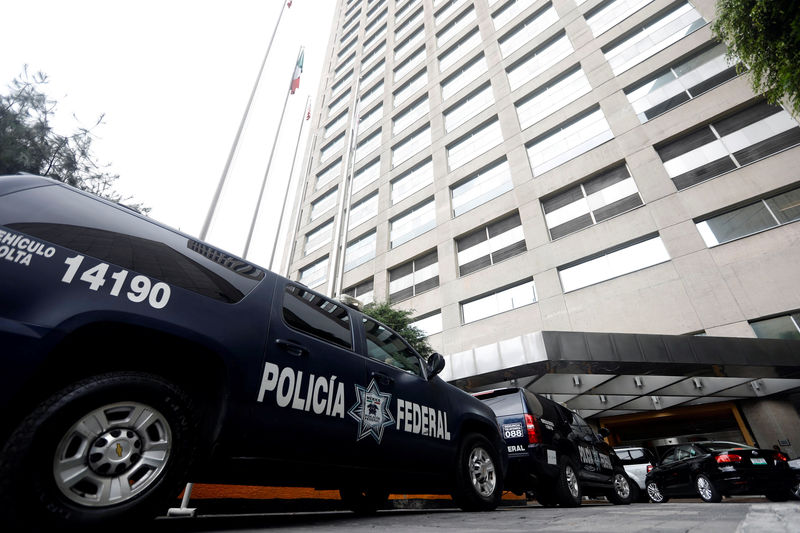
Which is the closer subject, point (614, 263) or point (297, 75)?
point (297, 75)

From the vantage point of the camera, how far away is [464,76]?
78.1ft

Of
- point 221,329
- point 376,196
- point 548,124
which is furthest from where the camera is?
point 376,196

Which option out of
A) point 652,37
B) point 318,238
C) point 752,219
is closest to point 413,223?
point 318,238

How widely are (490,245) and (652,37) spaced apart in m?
12.2

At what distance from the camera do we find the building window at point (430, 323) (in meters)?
17.5

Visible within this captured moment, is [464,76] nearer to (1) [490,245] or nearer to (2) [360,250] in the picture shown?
(1) [490,245]

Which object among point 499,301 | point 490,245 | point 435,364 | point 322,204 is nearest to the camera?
point 435,364

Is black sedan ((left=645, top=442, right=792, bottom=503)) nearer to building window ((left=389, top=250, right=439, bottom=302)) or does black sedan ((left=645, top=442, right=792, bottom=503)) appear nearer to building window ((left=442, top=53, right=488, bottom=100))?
building window ((left=389, top=250, right=439, bottom=302))

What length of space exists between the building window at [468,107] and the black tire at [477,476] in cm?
2126

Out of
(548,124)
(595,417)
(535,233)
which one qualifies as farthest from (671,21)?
(595,417)

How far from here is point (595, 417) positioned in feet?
51.8

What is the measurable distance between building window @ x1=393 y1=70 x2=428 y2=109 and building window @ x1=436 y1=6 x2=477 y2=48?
8.36ft

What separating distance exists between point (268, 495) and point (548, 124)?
1925 centimetres

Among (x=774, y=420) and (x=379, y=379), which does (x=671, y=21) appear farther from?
(x=379, y=379)
